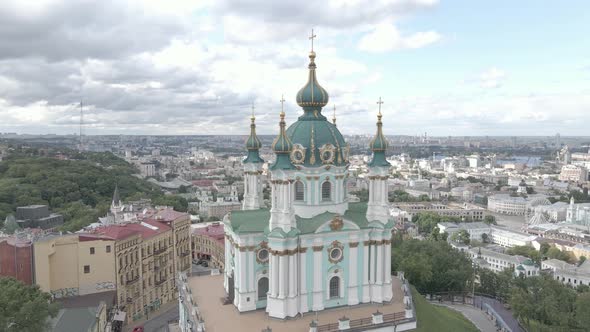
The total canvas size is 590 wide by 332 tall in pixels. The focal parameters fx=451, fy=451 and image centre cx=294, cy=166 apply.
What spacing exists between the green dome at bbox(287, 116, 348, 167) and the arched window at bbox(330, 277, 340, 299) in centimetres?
689

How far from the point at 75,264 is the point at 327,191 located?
63.4ft

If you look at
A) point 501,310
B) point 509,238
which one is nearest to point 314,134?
point 501,310

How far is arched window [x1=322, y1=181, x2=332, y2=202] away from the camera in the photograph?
89.6 ft

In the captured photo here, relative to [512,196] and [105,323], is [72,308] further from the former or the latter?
[512,196]

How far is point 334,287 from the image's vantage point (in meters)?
26.8

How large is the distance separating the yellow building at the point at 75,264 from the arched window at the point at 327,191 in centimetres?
1700

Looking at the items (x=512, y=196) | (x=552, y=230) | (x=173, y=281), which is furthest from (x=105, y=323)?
(x=512, y=196)

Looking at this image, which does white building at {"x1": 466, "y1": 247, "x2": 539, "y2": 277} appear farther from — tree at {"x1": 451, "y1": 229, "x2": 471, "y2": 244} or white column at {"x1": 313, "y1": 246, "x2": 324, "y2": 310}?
white column at {"x1": 313, "y1": 246, "x2": 324, "y2": 310}

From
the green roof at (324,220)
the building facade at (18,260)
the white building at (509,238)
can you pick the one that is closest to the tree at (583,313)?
the green roof at (324,220)

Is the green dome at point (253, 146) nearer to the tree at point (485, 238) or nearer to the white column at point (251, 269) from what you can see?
the white column at point (251, 269)

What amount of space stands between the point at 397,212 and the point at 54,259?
7358 centimetres

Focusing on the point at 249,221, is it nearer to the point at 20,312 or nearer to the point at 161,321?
the point at 20,312

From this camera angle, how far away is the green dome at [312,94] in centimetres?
2798

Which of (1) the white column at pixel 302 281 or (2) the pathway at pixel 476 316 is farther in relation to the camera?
(2) the pathway at pixel 476 316
